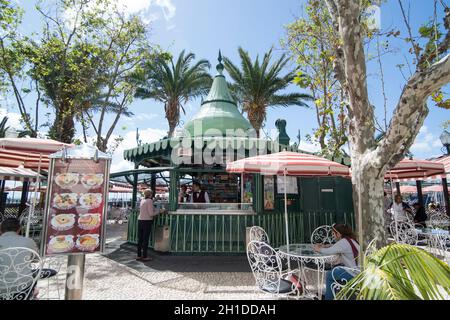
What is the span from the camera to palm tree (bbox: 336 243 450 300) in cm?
139

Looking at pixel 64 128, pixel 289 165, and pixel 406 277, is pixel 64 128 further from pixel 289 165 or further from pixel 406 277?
pixel 406 277

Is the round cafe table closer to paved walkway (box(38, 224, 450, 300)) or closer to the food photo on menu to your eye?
paved walkway (box(38, 224, 450, 300))

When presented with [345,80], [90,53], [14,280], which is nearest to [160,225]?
[14,280]

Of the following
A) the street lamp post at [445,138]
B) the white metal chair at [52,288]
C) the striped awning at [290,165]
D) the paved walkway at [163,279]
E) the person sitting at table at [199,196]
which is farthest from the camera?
the street lamp post at [445,138]

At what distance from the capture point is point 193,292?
14.8ft

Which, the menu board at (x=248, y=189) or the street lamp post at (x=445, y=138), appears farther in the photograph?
the street lamp post at (x=445, y=138)

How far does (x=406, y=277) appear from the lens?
149 cm

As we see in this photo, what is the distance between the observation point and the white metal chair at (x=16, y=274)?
287 cm

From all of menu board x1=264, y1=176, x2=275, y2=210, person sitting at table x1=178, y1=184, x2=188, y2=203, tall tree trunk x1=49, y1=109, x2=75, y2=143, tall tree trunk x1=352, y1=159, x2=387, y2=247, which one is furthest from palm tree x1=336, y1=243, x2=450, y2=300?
tall tree trunk x1=49, y1=109, x2=75, y2=143

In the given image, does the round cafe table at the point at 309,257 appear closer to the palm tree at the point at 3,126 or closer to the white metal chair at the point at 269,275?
the white metal chair at the point at 269,275

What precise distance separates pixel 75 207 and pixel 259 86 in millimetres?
15783

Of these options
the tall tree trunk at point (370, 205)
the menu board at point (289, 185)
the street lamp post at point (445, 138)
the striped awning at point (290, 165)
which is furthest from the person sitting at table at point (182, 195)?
the street lamp post at point (445, 138)

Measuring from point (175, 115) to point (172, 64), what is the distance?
367cm

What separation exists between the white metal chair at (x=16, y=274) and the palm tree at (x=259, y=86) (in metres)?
16.2
